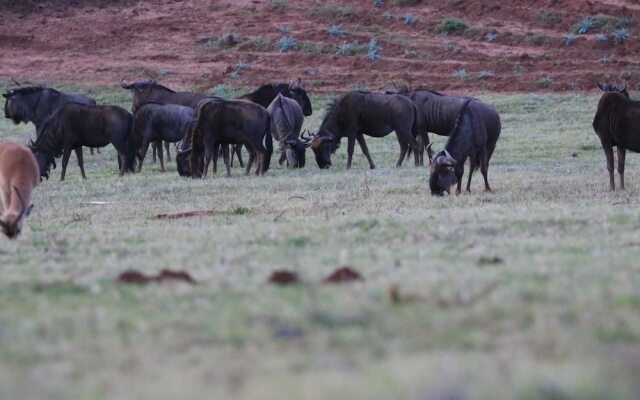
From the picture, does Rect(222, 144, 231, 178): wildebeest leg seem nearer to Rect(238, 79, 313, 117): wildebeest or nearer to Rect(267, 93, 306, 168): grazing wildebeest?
Rect(267, 93, 306, 168): grazing wildebeest

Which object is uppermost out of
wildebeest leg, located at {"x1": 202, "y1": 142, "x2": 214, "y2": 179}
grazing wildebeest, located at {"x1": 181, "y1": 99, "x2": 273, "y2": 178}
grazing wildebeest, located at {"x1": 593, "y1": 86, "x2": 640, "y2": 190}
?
grazing wildebeest, located at {"x1": 593, "y1": 86, "x2": 640, "y2": 190}

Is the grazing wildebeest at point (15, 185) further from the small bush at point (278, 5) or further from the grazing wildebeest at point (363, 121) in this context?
the small bush at point (278, 5)

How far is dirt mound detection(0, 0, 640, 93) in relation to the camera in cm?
4069

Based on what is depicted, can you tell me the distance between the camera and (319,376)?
17.8 feet

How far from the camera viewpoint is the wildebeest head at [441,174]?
17094 millimetres

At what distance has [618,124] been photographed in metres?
→ 17.3

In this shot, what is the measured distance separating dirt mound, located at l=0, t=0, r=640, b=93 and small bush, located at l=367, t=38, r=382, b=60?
0.07 meters

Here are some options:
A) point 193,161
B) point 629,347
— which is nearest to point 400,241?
point 629,347

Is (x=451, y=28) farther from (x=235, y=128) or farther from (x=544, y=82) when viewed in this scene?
(x=235, y=128)

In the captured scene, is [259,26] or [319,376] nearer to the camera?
[319,376]

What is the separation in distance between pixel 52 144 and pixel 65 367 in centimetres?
1849

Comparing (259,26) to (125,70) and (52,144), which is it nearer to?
(125,70)

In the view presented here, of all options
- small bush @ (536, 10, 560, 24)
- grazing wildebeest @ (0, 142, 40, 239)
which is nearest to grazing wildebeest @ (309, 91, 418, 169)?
grazing wildebeest @ (0, 142, 40, 239)

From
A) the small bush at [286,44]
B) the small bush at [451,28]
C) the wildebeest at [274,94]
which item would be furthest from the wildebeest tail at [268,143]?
the small bush at [451,28]
